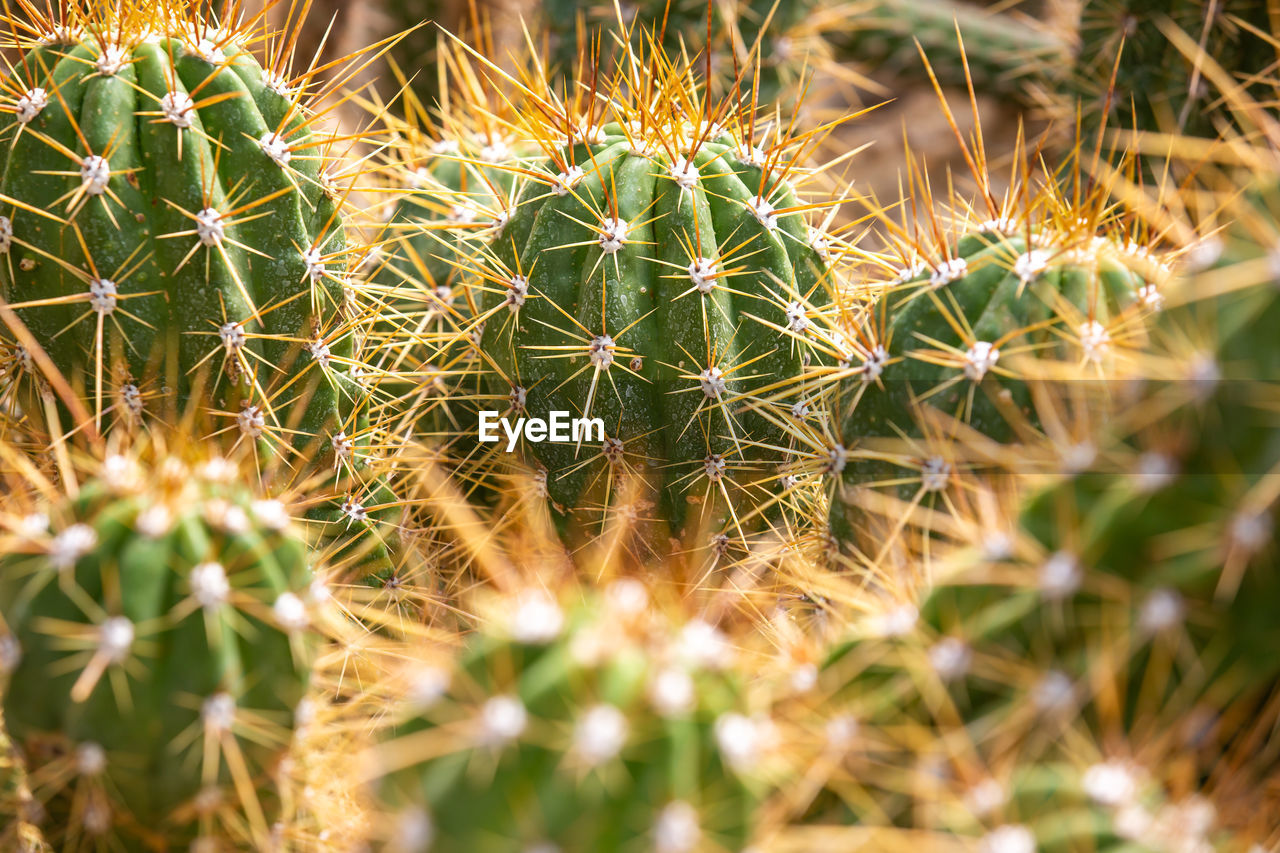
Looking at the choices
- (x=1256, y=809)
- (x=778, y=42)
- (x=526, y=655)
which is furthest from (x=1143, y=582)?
(x=778, y=42)

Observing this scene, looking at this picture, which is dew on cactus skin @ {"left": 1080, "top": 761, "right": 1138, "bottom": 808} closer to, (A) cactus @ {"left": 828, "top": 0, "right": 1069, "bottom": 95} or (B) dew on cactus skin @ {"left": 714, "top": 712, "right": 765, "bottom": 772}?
(B) dew on cactus skin @ {"left": 714, "top": 712, "right": 765, "bottom": 772}

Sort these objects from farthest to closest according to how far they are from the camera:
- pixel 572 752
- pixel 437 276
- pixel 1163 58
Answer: pixel 1163 58
pixel 437 276
pixel 572 752

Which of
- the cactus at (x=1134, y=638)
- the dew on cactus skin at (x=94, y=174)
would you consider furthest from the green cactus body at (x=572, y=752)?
the dew on cactus skin at (x=94, y=174)

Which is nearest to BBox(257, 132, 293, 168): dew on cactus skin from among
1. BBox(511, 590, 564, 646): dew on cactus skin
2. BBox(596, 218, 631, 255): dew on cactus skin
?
BBox(596, 218, 631, 255): dew on cactus skin

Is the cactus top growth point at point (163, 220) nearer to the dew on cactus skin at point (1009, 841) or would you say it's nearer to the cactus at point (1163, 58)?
the dew on cactus skin at point (1009, 841)

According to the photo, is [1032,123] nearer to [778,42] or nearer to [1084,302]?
[778,42]

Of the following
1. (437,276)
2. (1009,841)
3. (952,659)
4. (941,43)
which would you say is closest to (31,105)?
(437,276)

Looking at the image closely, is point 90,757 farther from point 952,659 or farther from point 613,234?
point 613,234
